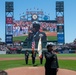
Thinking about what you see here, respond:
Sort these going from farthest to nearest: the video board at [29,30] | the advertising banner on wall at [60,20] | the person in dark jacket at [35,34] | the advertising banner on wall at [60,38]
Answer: the advertising banner on wall at [60,20], the advertising banner on wall at [60,38], the video board at [29,30], the person in dark jacket at [35,34]

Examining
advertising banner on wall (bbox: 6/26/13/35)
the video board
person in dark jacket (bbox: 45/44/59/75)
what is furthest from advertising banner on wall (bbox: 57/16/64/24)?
person in dark jacket (bbox: 45/44/59/75)

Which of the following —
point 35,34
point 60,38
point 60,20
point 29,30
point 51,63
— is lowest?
point 51,63

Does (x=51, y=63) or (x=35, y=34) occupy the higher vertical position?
(x=35, y=34)

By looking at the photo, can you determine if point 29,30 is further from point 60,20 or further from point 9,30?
point 60,20

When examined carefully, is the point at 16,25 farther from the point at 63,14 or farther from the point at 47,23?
the point at 63,14

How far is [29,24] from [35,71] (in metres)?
61.4

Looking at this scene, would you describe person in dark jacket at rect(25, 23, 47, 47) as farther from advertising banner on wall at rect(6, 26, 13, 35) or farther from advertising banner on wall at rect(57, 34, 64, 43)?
advertising banner on wall at rect(6, 26, 13, 35)

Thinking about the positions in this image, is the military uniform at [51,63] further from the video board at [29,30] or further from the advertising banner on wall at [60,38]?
the advertising banner on wall at [60,38]

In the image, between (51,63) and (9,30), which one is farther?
(9,30)

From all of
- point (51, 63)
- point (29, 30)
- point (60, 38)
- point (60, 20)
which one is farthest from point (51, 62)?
point (60, 20)

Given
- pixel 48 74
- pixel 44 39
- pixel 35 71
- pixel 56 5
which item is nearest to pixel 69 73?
pixel 35 71

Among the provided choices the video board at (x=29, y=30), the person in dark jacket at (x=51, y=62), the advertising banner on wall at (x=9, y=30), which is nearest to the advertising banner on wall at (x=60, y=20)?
the video board at (x=29, y=30)

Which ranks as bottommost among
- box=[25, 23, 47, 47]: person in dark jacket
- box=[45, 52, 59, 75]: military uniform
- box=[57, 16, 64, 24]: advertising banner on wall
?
box=[45, 52, 59, 75]: military uniform

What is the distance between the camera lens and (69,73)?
59.4 ft
